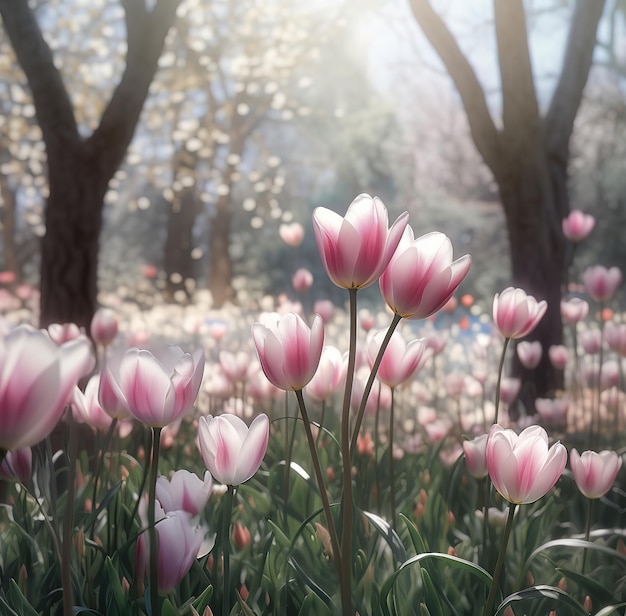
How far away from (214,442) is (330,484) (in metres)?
1.33

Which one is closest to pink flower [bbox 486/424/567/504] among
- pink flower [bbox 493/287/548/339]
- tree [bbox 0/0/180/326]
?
pink flower [bbox 493/287/548/339]

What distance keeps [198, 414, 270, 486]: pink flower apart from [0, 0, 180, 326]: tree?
2913 mm

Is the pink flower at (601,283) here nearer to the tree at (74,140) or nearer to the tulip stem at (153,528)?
the tree at (74,140)

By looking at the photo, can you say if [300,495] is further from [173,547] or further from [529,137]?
[529,137]

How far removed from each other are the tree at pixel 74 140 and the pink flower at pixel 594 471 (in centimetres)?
294

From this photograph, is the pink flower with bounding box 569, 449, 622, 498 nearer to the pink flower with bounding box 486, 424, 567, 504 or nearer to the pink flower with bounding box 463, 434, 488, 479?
the pink flower with bounding box 463, 434, 488, 479

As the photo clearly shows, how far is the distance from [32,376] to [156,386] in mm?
338

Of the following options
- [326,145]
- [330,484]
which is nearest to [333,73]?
[326,145]

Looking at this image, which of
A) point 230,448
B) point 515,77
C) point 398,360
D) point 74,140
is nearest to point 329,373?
point 398,360

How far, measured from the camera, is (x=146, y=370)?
3.79ft

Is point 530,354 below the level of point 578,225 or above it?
below

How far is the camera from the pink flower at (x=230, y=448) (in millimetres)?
1267

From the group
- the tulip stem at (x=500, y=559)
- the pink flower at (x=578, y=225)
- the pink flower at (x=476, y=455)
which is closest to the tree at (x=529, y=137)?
the pink flower at (x=578, y=225)

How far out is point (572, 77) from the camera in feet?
17.8
